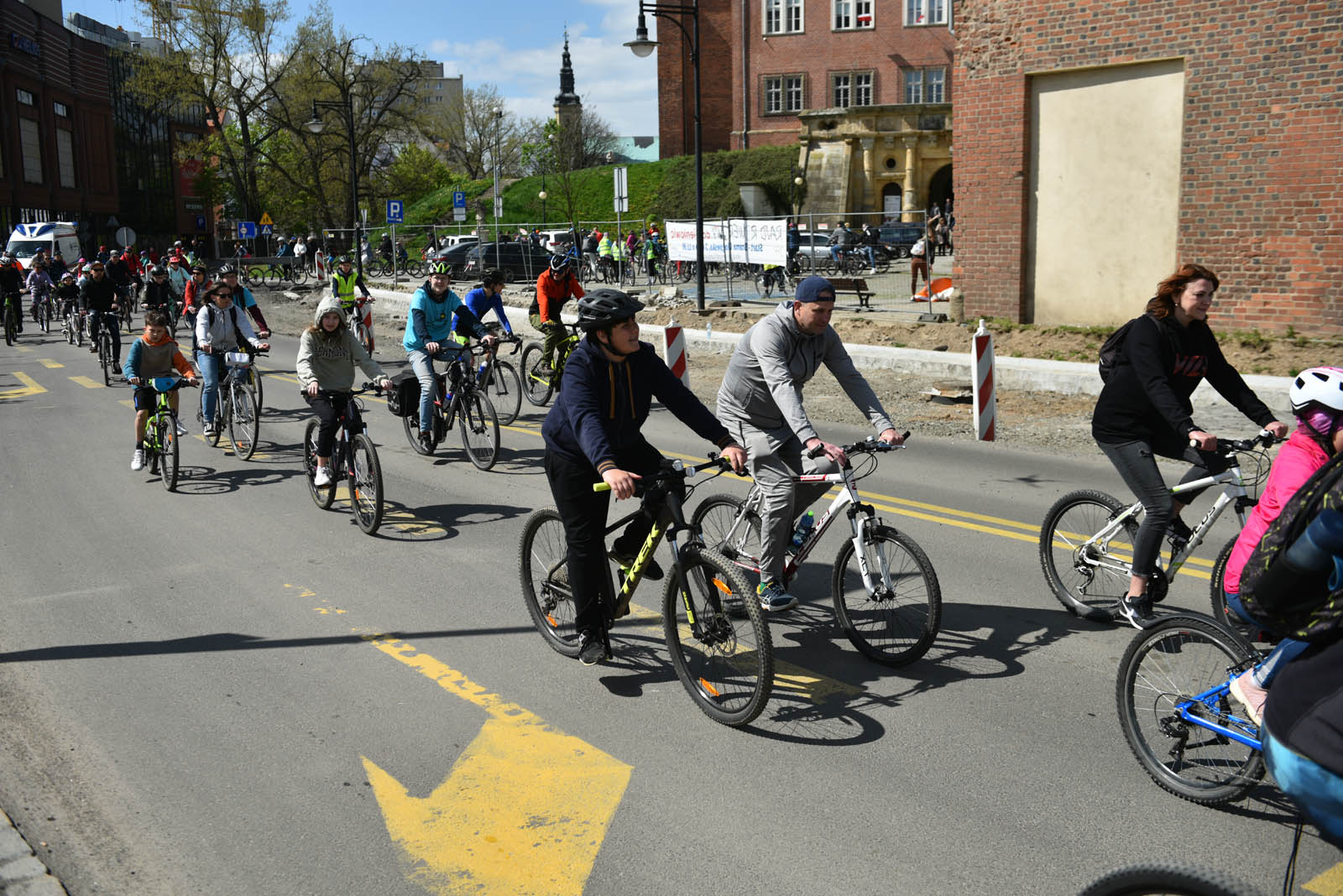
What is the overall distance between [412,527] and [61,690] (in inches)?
138

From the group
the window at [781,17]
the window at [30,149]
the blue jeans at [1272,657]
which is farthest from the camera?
the window at [30,149]

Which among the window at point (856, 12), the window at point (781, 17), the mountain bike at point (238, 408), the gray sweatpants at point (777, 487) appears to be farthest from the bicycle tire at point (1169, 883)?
the window at point (781, 17)

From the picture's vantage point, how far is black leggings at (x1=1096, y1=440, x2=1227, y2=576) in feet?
19.7

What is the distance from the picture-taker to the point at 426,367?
39.2ft

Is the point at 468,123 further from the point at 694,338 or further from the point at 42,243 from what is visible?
the point at 694,338

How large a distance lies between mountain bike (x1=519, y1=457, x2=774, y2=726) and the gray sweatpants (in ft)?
2.24

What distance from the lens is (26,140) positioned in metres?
73.3

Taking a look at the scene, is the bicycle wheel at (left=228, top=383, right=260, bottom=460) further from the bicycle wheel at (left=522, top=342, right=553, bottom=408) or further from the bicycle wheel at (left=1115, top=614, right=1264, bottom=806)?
the bicycle wheel at (left=1115, top=614, right=1264, bottom=806)

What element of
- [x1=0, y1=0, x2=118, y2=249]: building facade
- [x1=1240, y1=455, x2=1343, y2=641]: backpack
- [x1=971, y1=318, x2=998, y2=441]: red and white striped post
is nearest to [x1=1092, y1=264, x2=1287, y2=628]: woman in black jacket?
[x1=1240, y1=455, x2=1343, y2=641]: backpack

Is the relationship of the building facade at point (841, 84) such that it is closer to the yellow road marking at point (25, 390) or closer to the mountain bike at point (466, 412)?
the yellow road marking at point (25, 390)

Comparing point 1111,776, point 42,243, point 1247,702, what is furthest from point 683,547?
point 42,243

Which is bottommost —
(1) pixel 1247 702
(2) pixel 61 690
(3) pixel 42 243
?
(2) pixel 61 690

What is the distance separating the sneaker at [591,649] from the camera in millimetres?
5793

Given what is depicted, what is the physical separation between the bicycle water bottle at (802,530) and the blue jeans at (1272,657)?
3.01 metres
